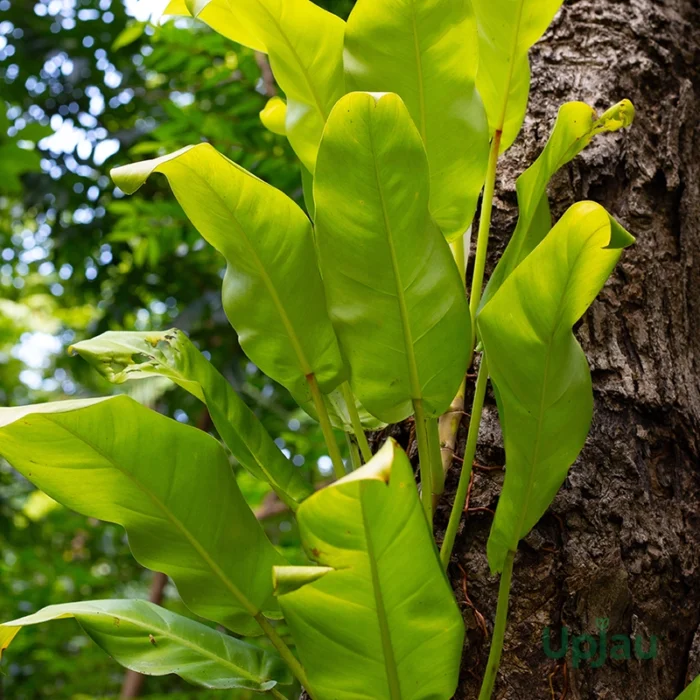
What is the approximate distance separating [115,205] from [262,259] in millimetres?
1375

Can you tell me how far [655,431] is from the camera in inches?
33.9

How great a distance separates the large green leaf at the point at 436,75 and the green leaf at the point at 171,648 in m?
0.48

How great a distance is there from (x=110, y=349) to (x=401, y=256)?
1.02ft

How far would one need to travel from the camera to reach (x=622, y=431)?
0.84 m

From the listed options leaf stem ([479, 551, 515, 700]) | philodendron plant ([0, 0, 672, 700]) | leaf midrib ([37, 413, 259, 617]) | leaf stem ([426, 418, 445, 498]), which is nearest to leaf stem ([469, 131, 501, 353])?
philodendron plant ([0, 0, 672, 700])

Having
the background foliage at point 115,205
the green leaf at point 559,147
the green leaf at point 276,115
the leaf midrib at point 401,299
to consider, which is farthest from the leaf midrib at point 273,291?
the background foliage at point 115,205

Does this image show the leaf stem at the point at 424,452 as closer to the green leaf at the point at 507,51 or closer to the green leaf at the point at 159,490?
the green leaf at the point at 159,490

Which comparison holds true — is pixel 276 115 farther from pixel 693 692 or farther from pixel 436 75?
pixel 693 692

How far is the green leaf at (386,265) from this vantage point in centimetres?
57

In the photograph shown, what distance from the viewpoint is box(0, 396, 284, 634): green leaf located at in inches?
23.1

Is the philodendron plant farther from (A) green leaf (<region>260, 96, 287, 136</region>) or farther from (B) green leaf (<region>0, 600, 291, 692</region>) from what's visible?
(A) green leaf (<region>260, 96, 287, 136</region>)

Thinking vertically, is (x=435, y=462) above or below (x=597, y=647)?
→ above

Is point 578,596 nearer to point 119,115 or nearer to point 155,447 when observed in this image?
point 155,447

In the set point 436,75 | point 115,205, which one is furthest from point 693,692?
point 115,205
